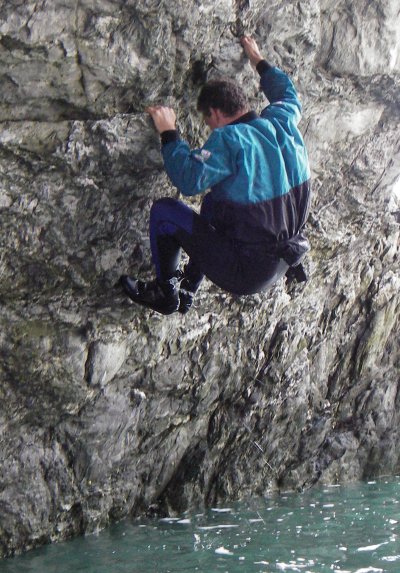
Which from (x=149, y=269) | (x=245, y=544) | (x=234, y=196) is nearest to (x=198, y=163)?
(x=234, y=196)

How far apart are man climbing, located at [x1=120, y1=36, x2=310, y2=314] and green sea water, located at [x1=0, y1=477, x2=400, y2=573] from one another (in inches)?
89.9

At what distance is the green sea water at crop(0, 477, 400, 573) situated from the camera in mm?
7020

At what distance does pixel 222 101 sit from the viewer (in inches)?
270

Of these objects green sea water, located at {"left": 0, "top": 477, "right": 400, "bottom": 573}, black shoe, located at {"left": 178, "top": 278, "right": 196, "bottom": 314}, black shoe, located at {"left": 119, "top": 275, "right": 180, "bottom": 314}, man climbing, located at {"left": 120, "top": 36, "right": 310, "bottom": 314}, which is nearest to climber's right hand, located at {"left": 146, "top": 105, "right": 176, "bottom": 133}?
man climbing, located at {"left": 120, "top": 36, "right": 310, "bottom": 314}

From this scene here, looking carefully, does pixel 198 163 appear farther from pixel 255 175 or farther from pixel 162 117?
pixel 162 117

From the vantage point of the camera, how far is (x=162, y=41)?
6848mm

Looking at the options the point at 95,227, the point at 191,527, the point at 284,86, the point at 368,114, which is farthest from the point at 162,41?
the point at 191,527

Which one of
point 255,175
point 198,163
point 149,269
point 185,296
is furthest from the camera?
point 149,269

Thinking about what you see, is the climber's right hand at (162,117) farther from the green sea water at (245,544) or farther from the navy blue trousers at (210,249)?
the green sea water at (245,544)

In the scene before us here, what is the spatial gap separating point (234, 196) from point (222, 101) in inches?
33.6

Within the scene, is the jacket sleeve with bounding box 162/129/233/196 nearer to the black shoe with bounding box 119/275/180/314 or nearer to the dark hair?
the dark hair

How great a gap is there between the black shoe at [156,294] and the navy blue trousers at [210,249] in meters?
0.25

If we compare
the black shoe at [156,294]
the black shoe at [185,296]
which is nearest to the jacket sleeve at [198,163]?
the black shoe at [156,294]

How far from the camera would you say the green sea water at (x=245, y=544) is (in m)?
7.02
